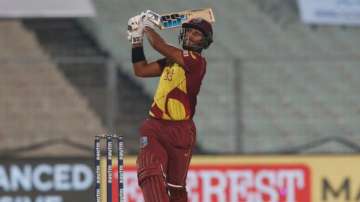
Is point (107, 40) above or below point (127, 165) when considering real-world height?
above

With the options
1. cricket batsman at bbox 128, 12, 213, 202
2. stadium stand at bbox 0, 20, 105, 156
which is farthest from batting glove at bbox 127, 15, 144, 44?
stadium stand at bbox 0, 20, 105, 156

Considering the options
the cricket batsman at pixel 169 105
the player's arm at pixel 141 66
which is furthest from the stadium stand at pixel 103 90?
the player's arm at pixel 141 66

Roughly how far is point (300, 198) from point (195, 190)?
43.6 inches

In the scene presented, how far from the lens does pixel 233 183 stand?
38.9 feet

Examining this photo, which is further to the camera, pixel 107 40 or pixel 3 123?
pixel 107 40

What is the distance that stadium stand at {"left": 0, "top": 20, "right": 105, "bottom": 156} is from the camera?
12.2m

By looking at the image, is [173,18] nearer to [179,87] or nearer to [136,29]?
[136,29]

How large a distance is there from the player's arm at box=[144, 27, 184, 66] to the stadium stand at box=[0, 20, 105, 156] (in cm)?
510

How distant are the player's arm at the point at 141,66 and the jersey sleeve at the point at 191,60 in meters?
0.20

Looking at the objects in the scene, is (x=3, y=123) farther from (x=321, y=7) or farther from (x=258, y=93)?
(x=321, y=7)

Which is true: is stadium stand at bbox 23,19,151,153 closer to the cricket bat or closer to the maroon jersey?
the maroon jersey

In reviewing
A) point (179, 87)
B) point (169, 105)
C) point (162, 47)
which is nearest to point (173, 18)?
point (162, 47)

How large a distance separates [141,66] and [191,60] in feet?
1.08

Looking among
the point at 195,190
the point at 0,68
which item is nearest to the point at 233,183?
the point at 195,190
